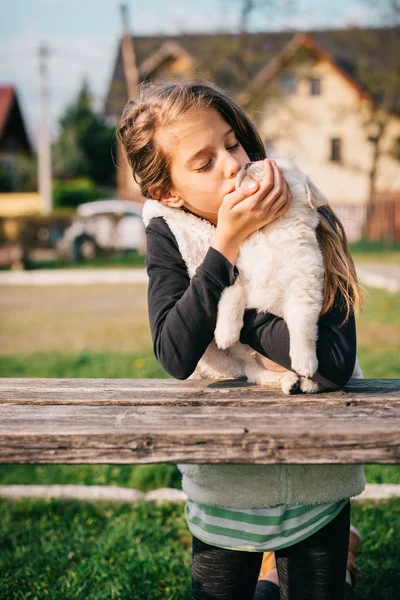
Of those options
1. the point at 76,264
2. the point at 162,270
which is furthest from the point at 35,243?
the point at 162,270

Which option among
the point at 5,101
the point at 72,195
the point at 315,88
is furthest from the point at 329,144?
the point at 5,101

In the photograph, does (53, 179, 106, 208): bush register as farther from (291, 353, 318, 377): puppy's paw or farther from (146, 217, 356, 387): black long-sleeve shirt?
(291, 353, 318, 377): puppy's paw

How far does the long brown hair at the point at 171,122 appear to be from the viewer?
6.20ft

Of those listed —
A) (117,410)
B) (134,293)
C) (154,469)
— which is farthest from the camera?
(134,293)

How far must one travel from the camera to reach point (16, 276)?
1547cm

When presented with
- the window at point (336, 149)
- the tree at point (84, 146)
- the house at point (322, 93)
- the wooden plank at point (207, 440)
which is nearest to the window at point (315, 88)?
the house at point (322, 93)

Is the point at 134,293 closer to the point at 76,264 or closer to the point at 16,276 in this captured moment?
the point at 16,276

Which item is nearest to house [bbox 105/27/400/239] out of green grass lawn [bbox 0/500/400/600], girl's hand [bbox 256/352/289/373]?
green grass lawn [bbox 0/500/400/600]

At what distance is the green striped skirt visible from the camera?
6.19ft

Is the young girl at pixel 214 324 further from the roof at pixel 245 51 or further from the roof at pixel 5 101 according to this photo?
the roof at pixel 5 101

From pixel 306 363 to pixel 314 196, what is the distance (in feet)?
1.50

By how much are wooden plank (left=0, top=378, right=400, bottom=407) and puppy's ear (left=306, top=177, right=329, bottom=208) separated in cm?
51

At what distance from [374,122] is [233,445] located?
1174 inches

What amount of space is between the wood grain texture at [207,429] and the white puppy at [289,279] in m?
0.15
